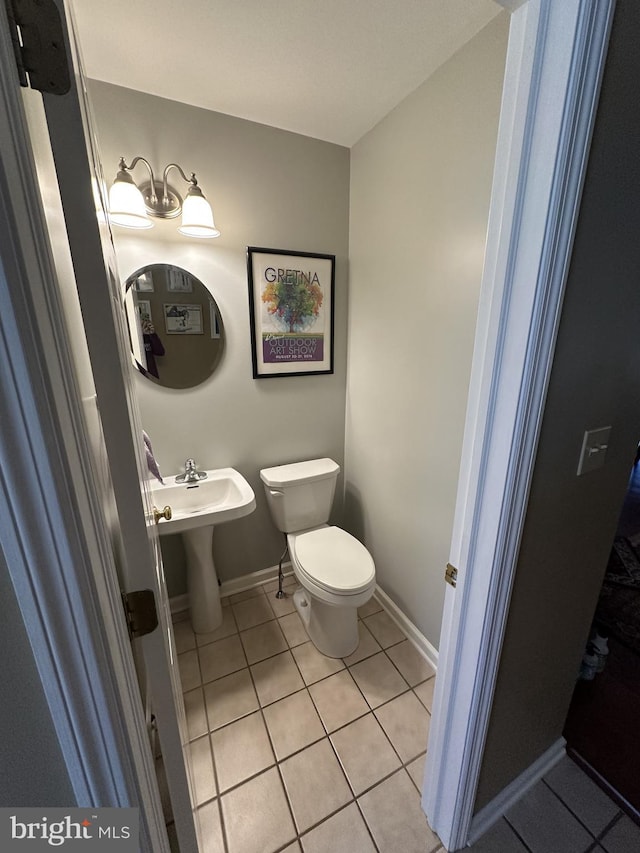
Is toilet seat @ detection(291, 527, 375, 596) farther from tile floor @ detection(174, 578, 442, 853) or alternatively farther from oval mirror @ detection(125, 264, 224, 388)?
oval mirror @ detection(125, 264, 224, 388)

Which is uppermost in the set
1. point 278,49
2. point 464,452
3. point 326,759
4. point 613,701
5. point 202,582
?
point 278,49

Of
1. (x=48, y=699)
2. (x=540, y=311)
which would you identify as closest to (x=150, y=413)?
(x=48, y=699)

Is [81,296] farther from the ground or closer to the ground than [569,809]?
farther from the ground

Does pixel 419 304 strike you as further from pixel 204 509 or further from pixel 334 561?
pixel 204 509

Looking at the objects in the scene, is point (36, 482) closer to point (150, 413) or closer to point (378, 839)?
point (150, 413)

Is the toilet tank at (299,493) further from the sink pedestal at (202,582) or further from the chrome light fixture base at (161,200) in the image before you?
the chrome light fixture base at (161,200)

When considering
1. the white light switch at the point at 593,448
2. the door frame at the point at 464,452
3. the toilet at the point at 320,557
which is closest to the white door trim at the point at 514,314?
the door frame at the point at 464,452

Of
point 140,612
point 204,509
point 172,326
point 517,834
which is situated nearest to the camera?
point 140,612

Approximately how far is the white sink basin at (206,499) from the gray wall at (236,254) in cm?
11

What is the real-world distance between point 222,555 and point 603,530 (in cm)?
173

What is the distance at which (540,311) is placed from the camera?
2.03ft

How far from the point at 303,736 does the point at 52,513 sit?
4.88 ft

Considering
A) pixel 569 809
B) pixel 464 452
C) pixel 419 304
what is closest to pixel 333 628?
pixel 569 809

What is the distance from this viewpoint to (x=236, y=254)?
160 centimetres
